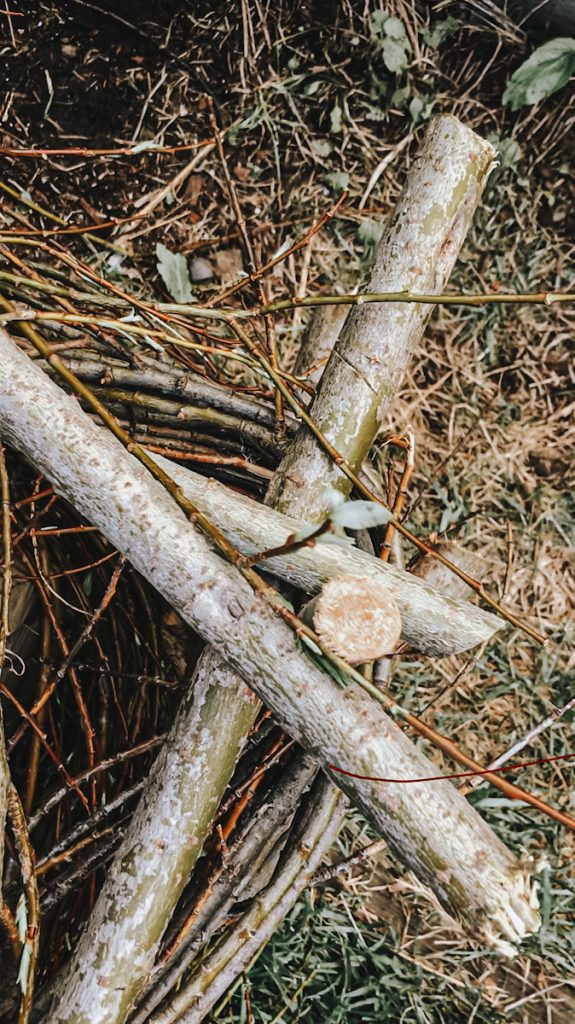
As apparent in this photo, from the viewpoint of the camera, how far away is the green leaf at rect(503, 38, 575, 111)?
Answer: 1666 millimetres

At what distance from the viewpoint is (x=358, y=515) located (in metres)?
0.75

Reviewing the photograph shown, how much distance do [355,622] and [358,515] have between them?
24 cm

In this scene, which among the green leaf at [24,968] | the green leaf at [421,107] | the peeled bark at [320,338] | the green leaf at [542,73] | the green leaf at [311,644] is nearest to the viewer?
the green leaf at [311,644]

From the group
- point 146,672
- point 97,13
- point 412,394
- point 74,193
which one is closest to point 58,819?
point 146,672

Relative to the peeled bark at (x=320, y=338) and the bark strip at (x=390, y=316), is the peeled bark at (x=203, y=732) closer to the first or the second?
the bark strip at (x=390, y=316)

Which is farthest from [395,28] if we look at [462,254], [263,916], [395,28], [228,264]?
[263,916]

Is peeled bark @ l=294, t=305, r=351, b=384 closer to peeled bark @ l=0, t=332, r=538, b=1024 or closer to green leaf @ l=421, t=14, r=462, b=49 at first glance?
peeled bark @ l=0, t=332, r=538, b=1024

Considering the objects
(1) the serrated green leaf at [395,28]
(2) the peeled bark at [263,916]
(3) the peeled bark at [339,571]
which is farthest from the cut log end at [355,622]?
(1) the serrated green leaf at [395,28]

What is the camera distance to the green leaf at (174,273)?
68.5 inches

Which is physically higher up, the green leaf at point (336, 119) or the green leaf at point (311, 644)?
the green leaf at point (336, 119)

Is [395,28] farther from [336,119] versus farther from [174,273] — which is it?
[174,273]

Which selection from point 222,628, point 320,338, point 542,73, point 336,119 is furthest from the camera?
point 336,119

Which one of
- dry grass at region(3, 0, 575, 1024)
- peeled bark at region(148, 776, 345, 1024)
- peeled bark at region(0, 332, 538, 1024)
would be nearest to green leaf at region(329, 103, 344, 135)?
dry grass at region(3, 0, 575, 1024)

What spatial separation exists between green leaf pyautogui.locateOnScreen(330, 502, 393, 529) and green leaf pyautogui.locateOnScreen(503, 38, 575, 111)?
4.66ft
